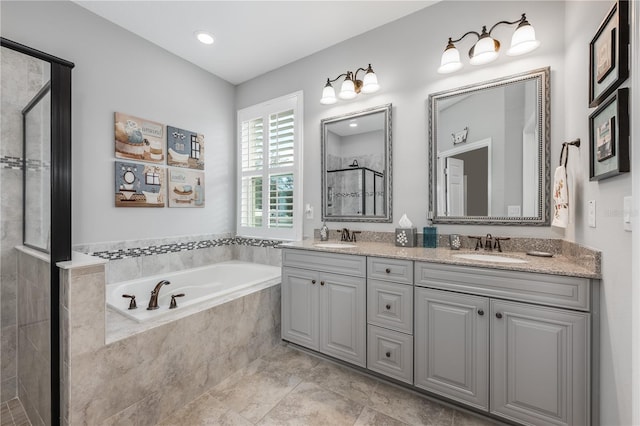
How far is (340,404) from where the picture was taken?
1.66m

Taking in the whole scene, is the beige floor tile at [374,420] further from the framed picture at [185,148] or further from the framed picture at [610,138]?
the framed picture at [185,148]

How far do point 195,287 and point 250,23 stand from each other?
259cm

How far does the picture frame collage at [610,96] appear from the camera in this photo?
0.99m

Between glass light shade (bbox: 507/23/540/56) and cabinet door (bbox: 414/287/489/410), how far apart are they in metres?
1.55

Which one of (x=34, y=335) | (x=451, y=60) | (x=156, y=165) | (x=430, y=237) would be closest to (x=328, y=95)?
(x=451, y=60)

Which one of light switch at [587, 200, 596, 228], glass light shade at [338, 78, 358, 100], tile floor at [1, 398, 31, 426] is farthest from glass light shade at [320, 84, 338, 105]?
tile floor at [1, 398, 31, 426]

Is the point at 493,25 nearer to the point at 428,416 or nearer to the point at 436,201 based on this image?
the point at 436,201

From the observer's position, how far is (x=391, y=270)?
1.75 metres

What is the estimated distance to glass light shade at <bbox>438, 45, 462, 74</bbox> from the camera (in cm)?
186

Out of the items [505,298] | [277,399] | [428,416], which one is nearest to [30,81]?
[277,399]

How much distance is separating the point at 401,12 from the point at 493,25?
0.73m

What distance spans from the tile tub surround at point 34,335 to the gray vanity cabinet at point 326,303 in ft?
4.74

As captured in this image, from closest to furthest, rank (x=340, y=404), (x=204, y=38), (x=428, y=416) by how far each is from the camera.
Result: (x=428, y=416) < (x=340, y=404) < (x=204, y=38)

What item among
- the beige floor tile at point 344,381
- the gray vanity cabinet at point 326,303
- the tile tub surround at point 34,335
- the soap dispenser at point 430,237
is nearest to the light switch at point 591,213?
the soap dispenser at point 430,237
